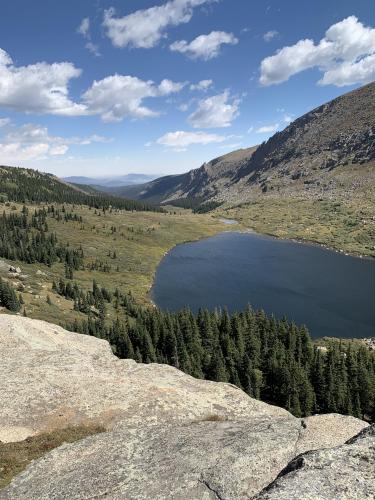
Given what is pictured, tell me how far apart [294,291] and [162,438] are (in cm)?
13606

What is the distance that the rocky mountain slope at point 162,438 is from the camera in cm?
1919

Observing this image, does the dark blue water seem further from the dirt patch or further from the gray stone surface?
the gray stone surface

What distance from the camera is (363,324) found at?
120312 mm

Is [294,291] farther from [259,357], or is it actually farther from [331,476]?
[331,476]

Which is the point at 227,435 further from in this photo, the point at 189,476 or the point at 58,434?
the point at 58,434

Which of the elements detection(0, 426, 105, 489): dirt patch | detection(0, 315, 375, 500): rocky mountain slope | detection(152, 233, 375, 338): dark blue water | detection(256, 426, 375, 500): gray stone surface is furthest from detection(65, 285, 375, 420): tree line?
detection(256, 426, 375, 500): gray stone surface

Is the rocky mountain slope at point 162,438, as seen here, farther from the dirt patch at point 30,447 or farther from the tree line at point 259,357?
the tree line at point 259,357

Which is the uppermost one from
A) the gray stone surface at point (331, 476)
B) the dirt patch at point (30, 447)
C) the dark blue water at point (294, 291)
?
the gray stone surface at point (331, 476)

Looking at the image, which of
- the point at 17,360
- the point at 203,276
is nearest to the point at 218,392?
the point at 17,360

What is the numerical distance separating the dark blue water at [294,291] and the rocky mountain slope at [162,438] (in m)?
87.8

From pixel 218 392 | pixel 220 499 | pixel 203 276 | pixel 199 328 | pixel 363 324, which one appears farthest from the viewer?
pixel 203 276

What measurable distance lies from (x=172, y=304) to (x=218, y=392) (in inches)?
4363

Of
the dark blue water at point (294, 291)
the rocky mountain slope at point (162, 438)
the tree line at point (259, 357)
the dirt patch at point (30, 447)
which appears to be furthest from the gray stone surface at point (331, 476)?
the dark blue water at point (294, 291)

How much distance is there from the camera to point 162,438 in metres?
28.5
